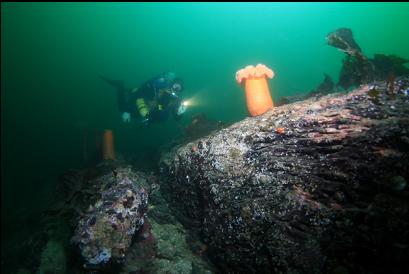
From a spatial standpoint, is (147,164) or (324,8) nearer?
(147,164)

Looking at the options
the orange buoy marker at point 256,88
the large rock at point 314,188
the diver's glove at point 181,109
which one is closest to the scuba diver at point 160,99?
the diver's glove at point 181,109

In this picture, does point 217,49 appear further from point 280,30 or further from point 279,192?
point 279,192

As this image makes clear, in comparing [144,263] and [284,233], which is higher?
[284,233]

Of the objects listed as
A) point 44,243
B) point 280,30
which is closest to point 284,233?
point 44,243

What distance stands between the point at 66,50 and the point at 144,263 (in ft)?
421

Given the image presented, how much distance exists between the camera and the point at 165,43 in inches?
5007

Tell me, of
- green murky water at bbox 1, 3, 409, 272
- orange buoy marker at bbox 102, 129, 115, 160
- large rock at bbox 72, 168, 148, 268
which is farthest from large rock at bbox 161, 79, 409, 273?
green murky water at bbox 1, 3, 409, 272

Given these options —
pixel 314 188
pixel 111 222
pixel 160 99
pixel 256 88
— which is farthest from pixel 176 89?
pixel 314 188

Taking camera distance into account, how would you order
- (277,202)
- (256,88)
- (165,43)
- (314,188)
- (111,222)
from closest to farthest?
(314,188), (277,202), (111,222), (256,88), (165,43)

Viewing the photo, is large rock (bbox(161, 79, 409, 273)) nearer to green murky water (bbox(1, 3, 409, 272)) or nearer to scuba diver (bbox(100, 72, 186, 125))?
scuba diver (bbox(100, 72, 186, 125))

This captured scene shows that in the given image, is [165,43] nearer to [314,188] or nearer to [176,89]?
[176,89]

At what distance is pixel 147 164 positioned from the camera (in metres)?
8.80

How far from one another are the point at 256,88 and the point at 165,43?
131 m

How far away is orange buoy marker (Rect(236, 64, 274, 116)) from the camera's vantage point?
520 cm
